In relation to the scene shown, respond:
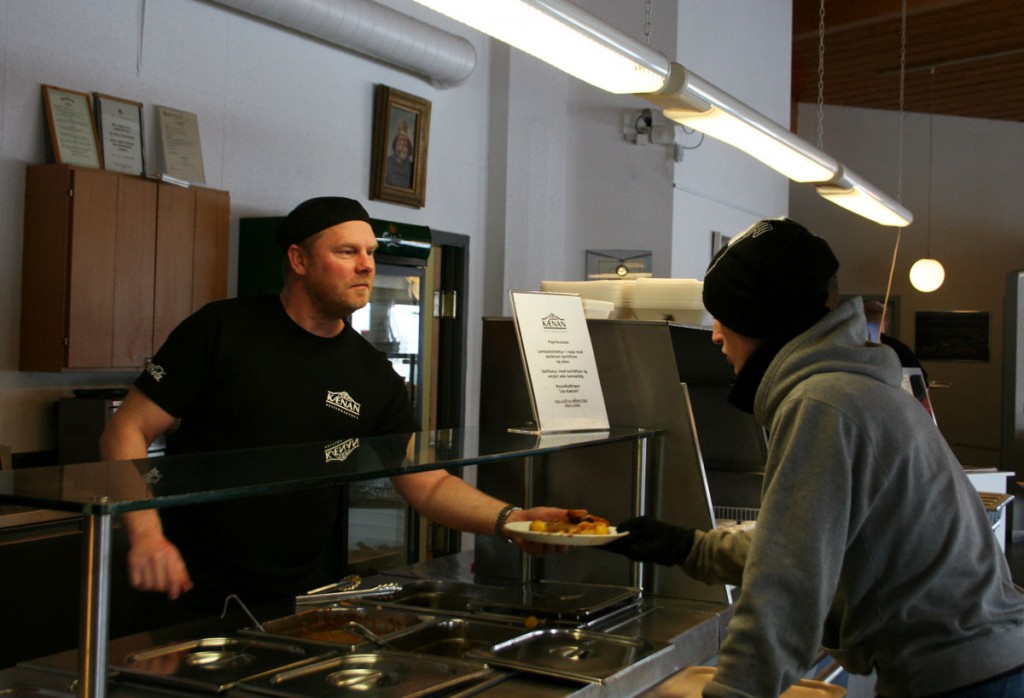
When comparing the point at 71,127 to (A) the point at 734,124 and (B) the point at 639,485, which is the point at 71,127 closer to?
(A) the point at 734,124

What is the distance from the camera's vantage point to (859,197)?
18.1 ft

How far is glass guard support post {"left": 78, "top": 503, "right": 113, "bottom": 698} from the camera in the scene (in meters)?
1.27

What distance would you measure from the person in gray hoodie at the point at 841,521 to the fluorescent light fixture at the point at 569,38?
0.90 metres

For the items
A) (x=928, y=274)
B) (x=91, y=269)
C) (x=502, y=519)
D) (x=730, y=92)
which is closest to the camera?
(x=502, y=519)

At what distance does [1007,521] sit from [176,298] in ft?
15.4

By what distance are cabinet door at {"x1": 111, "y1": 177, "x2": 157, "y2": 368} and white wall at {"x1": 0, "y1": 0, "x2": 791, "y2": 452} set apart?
305 millimetres

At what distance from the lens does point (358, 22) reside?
532cm

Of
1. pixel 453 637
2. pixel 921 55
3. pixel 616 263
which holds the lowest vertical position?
pixel 453 637

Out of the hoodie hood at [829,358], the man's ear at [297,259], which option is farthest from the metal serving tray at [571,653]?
the man's ear at [297,259]

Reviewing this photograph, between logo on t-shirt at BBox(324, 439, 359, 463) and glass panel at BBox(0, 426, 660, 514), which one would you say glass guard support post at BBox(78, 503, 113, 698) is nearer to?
glass panel at BBox(0, 426, 660, 514)

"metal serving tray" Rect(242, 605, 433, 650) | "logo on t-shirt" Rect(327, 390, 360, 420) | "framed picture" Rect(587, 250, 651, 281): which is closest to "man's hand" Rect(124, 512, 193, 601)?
"metal serving tray" Rect(242, 605, 433, 650)

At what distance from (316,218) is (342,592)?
0.95 metres

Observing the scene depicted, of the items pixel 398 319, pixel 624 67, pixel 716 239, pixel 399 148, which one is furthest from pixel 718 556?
pixel 716 239

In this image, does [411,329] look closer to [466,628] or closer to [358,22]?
[358,22]
